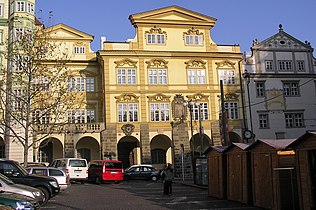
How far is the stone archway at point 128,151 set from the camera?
41.7m

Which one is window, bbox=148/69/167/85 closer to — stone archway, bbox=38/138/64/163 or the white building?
the white building

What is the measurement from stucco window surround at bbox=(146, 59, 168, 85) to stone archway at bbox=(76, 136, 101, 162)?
8.88 metres

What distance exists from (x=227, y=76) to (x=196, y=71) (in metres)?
3.61

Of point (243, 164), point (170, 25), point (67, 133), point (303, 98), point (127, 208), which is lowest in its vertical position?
point (127, 208)

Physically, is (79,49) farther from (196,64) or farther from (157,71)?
(196,64)

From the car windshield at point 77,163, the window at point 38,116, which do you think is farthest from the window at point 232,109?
the window at point 38,116

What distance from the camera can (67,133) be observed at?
121ft

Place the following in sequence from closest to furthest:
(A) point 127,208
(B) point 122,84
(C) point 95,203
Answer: (A) point 127,208 < (C) point 95,203 < (B) point 122,84

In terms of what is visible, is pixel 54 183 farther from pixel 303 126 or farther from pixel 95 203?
pixel 303 126

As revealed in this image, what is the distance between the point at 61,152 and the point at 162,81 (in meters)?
12.9

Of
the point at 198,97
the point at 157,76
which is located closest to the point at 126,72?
the point at 157,76

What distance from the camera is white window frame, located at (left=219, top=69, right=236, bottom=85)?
138ft

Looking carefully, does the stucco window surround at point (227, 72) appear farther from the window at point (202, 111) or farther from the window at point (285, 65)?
the window at point (285, 65)

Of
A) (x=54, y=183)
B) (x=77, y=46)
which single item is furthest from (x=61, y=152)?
(x=54, y=183)
